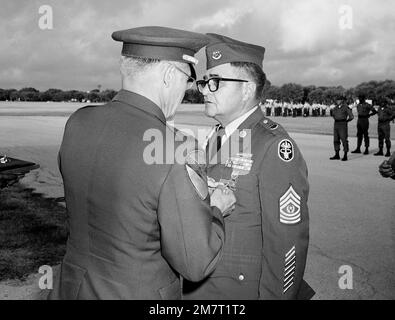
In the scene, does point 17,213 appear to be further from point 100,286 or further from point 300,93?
point 300,93

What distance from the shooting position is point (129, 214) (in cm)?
165

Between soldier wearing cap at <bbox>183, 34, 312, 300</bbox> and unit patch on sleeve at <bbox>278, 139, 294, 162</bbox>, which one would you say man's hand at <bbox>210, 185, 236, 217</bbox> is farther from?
unit patch on sleeve at <bbox>278, 139, 294, 162</bbox>

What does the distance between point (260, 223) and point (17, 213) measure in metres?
5.37

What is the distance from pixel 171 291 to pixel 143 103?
70 cm

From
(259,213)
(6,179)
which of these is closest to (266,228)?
(259,213)

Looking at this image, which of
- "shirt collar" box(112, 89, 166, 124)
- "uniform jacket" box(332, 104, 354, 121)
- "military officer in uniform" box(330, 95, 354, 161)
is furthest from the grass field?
"uniform jacket" box(332, 104, 354, 121)

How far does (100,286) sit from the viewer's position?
173 cm

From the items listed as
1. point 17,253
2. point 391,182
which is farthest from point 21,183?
point 391,182

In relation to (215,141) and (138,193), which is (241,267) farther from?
(138,193)

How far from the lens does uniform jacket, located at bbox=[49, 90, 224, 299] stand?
5.28 ft

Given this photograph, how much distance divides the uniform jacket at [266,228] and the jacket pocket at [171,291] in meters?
0.56

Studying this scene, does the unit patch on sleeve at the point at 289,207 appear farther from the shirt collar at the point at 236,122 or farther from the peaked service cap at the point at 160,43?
the peaked service cap at the point at 160,43
